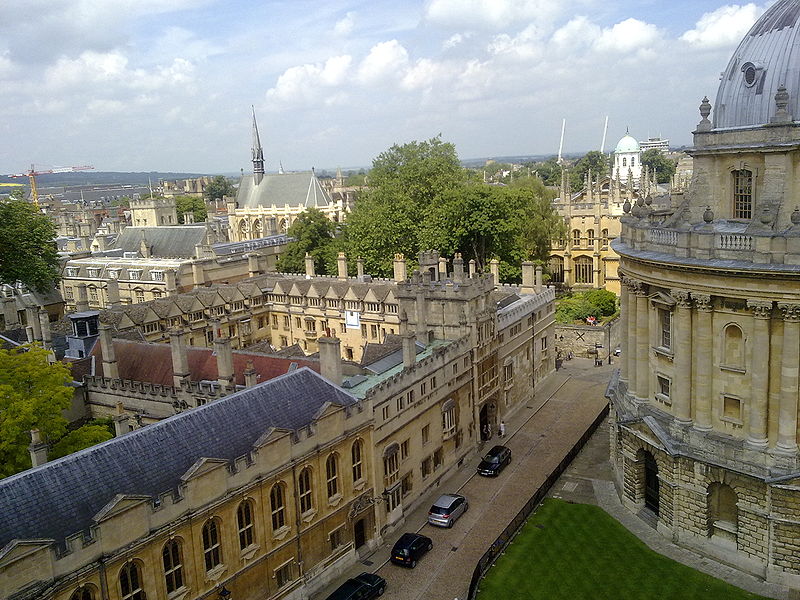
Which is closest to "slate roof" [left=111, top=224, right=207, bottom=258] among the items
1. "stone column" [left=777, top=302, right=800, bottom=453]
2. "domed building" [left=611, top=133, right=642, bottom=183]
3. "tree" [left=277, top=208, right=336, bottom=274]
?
"tree" [left=277, top=208, right=336, bottom=274]

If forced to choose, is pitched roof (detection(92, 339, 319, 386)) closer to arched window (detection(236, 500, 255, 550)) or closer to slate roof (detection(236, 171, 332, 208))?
arched window (detection(236, 500, 255, 550))

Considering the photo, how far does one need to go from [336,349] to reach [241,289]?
103 ft

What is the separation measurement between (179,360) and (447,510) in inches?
611

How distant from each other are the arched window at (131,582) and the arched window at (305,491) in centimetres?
732

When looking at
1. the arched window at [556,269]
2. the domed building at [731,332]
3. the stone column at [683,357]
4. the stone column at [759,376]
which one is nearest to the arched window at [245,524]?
the domed building at [731,332]

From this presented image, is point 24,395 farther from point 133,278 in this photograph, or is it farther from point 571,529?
point 133,278

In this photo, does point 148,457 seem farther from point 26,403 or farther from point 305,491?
point 26,403

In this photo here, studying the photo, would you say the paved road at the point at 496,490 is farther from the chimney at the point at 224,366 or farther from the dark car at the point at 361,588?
the chimney at the point at 224,366

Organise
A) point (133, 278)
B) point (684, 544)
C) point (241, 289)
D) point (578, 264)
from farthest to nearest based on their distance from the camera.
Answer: point (578, 264) < point (133, 278) < point (241, 289) < point (684, 544)

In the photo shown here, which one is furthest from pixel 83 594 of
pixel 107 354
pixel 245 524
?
pixel 107 354

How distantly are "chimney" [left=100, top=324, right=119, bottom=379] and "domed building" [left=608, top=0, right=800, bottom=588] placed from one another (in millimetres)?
27200

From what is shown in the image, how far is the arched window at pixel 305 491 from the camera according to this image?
2730 centimetres

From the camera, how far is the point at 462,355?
39812mm

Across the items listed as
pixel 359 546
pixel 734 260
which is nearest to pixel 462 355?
pixel 359 546
